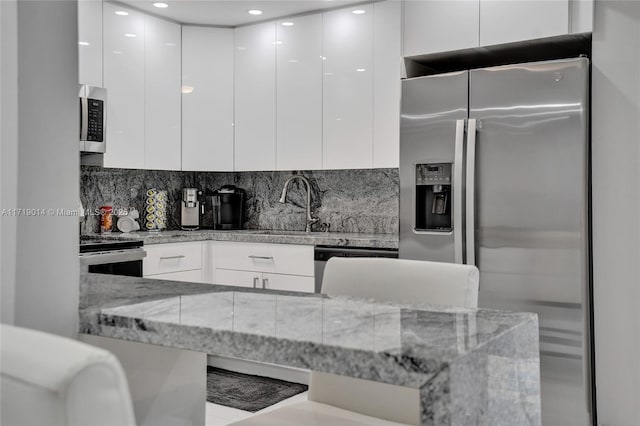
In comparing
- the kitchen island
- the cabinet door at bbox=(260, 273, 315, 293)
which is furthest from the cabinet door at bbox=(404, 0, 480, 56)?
the kitchen island

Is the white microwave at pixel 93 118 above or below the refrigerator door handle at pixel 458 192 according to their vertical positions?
above

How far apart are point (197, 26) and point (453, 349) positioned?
418 cm

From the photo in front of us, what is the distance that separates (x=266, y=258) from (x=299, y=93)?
1.16 meters

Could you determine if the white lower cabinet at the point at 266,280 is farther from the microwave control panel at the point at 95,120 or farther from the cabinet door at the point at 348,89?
→ the microwave control panel at the point at 95,120

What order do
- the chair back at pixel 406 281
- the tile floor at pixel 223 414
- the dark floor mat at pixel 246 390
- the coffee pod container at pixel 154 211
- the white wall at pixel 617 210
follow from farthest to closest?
the coffee pod container at pixel 154 211 → the dark floor mat at pixel 246 390 → the tile floor at pixel 223 414 → the white wall at pixel 617 210 → the chair back at pixel 406 281

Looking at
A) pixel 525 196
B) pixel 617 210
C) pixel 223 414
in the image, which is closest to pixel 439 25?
pixel 525 196

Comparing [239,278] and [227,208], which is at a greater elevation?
[227,208]

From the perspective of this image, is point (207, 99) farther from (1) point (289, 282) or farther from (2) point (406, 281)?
(2) point (406, 281)

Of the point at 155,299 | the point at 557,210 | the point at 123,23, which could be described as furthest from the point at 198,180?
the point at 155,299

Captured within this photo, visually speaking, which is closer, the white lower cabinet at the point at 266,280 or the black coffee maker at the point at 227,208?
the white lower cabinet at the point at 266,280

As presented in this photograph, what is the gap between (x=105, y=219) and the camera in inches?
169

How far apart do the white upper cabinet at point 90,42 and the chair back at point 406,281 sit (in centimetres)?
284

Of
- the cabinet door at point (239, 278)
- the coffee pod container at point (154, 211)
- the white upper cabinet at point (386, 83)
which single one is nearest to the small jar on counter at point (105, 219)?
the coffee pod container at point (154, 211)

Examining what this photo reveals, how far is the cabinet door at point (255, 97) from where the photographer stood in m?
4.37
